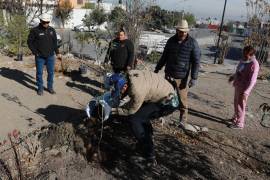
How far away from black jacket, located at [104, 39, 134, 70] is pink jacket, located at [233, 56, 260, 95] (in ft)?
6.56

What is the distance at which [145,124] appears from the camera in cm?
469

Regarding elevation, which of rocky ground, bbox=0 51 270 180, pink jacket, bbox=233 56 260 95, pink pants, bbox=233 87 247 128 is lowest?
rocky ground, bbox=0 51 270 180

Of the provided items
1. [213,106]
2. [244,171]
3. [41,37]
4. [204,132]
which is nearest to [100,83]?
[41,37]

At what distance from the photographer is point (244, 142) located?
18.9 feet

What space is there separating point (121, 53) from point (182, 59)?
1.62 m

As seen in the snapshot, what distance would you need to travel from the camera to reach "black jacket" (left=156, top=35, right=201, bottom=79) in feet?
18.3

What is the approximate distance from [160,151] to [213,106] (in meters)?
3.09

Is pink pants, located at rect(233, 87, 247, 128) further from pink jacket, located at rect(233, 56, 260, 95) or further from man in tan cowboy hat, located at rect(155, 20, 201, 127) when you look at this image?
man in tan cowboy hat, located at rect(155, 20, 201, 127)

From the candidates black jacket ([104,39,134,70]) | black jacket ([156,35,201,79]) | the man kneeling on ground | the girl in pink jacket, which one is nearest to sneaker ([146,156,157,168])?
the man kneeling on ground

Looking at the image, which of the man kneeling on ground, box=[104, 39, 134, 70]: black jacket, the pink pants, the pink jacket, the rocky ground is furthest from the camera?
box=[104, 39, 134, 70]: black jacket

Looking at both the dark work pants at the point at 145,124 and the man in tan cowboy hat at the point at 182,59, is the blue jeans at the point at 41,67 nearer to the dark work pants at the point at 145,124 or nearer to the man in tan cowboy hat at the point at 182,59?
the man in tan cowboy hat at the point at 182,59

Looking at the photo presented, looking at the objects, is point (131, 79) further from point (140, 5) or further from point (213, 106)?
point (140, 5)

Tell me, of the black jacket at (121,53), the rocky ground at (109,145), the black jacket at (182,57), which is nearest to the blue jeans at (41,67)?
the rocky ground at (109,145)

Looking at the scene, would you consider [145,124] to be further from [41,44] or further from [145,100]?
[41,44]
